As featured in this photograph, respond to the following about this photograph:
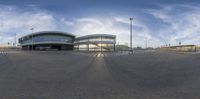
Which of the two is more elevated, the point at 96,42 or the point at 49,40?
the point at 49,40

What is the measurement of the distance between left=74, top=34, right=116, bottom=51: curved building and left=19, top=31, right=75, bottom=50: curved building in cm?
530

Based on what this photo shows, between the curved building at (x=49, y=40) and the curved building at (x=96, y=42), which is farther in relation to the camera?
the curved building at (x=49, y=40)

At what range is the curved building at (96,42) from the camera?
11831cm

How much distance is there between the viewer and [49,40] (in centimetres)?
12925

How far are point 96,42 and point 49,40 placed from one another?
22.8m

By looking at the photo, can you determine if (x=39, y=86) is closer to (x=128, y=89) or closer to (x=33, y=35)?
(x=128, y=89)

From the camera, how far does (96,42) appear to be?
121 metres

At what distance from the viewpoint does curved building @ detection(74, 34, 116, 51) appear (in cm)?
11831

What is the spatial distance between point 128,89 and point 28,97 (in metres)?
3.47

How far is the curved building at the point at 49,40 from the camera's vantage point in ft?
418

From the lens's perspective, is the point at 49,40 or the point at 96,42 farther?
the point at 49,40

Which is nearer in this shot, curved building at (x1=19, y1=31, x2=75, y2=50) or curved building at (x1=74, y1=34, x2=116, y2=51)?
curved building at (x1=74, y1=34, x2=116, y2=51)

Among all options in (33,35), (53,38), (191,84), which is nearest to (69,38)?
(53,38)

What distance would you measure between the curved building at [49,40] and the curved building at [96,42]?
209 inches
